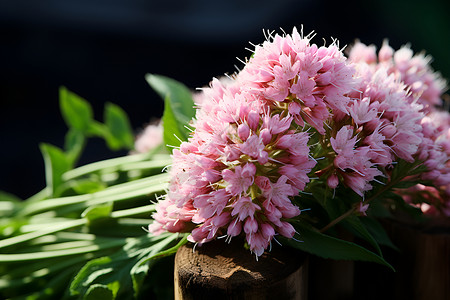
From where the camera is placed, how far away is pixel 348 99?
0.65 m

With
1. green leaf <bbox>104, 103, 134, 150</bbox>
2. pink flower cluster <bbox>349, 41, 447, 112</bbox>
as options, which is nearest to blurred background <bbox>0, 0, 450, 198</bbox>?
green leaf <bbox>104, 103, 134, 150</bbox>

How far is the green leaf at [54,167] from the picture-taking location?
42.9 inches

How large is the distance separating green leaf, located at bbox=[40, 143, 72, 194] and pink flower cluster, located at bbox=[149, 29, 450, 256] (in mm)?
475

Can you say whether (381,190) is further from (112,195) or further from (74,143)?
(74,143)

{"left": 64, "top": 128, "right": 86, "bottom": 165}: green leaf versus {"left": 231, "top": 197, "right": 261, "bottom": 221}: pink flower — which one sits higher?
{"left": 64, "top": 128, "right": 86, "bottom": 165}: green leaf

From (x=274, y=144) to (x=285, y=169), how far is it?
0.03 metres

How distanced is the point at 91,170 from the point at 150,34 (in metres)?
2.85

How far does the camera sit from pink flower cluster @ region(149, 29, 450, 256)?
0.62 metres

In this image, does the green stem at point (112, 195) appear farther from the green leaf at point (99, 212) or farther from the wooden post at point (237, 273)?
the wooden post at point (237, 273)

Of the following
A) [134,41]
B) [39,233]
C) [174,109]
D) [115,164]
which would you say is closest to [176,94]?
[174,109]

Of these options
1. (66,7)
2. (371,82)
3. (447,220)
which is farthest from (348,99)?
(66,7)

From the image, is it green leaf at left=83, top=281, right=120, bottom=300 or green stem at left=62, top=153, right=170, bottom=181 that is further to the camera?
Answer: green stem at left=62, top=153, right=170, bottom=181

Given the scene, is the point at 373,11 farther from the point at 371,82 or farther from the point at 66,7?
the point at 371,82

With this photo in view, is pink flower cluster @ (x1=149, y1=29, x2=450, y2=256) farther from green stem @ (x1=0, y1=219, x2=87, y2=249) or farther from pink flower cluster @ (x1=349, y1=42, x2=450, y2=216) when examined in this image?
green stem @ (x1=0, y1=219, x2=87, y2=249)
